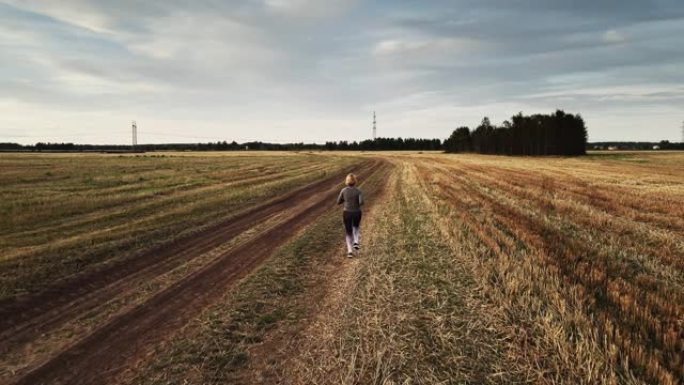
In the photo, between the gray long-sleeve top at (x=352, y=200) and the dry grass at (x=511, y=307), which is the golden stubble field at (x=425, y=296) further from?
the gray long-sleeve top at (x=352, y=200)

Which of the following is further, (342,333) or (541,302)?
(541,302)

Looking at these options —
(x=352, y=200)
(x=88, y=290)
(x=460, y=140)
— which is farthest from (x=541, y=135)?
(x=88, y=290)

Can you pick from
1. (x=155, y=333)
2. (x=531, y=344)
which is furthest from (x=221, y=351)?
(x=531, y=344)

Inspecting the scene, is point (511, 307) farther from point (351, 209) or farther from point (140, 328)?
point (140, 328)

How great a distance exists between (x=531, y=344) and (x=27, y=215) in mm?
18434

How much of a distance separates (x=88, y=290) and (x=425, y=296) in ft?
22.4

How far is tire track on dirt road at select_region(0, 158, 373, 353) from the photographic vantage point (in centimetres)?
653

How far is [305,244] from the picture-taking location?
39.1 ft

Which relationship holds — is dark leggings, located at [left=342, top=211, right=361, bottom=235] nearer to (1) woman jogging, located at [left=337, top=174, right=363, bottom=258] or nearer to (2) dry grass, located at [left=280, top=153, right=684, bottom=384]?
(1) woman jogging, located at [left=337, top=174, right=363, bottom=258]

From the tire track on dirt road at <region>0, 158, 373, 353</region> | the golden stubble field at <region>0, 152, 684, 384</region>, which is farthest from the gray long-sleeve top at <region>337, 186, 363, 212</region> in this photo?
the tire track on dirt road at <region>0, 158, 373, 353</region>

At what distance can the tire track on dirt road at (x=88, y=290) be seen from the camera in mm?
6531

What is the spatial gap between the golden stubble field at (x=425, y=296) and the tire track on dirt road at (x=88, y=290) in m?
0.56

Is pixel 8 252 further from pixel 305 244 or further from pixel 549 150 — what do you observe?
pixel 549 150

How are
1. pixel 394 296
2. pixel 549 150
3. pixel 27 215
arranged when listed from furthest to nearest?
pixel 549 150, pixel 27 215, pixel 394 296
